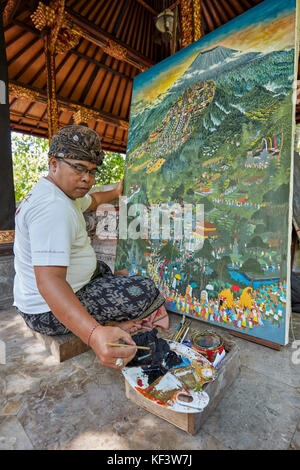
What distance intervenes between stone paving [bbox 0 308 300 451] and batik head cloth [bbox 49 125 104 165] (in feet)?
4.09

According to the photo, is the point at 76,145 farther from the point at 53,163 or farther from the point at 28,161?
the point at 28,161

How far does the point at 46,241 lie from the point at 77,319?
15.2 inches

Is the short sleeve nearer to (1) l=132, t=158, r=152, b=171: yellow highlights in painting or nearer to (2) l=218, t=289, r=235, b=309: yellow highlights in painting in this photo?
(2) l=218, t=289, r=235, b=309: yellow highlights in painting

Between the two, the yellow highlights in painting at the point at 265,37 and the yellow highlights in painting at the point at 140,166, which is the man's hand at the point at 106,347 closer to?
the yellow highlights in painting at the point at 140,166

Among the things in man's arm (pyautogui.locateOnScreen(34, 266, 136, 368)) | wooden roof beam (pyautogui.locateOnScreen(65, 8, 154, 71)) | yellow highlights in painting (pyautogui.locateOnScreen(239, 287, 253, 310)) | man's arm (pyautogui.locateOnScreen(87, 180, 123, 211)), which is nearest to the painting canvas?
yellow highlights in painting (pyautogui.locateOnScreen(239, 287, 253, 310))

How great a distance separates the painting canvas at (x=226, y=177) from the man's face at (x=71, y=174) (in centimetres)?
89

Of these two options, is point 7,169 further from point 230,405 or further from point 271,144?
point 230,405

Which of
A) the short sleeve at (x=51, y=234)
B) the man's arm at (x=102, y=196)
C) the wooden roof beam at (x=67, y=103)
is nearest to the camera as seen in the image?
the short sleeve at (x=51, y=234)

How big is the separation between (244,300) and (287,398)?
0.57m

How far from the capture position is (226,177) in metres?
1.71

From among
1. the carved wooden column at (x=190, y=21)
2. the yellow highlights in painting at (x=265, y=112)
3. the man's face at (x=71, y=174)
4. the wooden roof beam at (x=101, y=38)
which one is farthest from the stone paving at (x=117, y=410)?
the wooden roof beam at (x=101, y=38)

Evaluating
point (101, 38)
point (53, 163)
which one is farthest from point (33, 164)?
point (53, 163)

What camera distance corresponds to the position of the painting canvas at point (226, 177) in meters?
1.48

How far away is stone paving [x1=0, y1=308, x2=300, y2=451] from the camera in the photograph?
36.0 inches
